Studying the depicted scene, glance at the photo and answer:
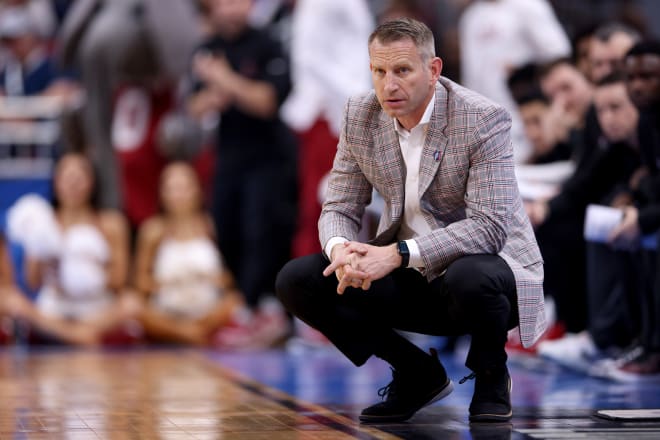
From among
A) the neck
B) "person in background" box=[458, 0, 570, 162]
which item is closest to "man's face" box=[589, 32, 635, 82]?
"person in background" box=[458, 0, 570, 162]

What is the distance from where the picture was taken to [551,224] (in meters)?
5.66

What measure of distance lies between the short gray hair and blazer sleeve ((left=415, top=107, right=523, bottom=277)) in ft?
0.81

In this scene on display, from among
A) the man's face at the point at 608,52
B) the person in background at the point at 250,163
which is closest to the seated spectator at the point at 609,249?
the man's face at the point at 608,52

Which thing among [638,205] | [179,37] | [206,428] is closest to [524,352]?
[638,205]

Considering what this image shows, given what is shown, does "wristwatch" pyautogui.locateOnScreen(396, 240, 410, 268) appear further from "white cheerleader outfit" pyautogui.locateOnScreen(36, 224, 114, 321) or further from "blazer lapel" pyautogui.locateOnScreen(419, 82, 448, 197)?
"white cheerleader outfit" pyautogui.locateOnScreen(36, 224, 114, 321)

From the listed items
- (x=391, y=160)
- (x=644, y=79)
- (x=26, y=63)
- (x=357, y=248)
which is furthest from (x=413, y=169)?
(x=26, y=63)

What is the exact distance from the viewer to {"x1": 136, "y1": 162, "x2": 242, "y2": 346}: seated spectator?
25.1 ft

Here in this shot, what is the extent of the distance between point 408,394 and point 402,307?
26cm

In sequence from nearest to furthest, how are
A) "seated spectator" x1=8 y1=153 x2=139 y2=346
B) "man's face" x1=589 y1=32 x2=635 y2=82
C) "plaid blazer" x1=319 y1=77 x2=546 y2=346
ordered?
1. "plaid blazer" x1=319 y1=77 x2=546 y2=346
2. "man's face" x1=589 y1=32 x2=635 y2=82
3. "seated spectator" x1=8 y1=153 x2=139 y2=346

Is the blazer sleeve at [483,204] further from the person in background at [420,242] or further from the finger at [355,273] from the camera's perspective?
the finger at [355,273]

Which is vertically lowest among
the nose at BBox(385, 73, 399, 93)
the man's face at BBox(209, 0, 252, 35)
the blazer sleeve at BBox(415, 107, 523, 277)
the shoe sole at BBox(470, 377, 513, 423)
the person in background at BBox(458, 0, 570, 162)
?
the shoe sole at BBox(470, 377, 513, 423)

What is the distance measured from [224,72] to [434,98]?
12.9 ft

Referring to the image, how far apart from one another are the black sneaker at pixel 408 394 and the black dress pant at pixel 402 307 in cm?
13

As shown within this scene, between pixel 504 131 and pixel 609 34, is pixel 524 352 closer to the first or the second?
pixel 609 34
